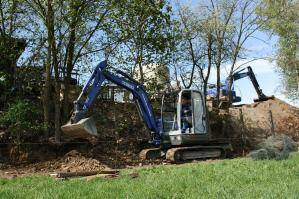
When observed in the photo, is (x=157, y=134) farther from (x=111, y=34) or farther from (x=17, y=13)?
(x=17, y=13)

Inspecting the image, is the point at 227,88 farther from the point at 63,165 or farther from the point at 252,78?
the point at 63,165

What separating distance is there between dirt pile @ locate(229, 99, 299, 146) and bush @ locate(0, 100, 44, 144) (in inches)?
510

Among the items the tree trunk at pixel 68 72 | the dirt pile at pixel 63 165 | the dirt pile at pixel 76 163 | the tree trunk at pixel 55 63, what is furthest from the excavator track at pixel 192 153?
the tree trunk at pixel 68 72

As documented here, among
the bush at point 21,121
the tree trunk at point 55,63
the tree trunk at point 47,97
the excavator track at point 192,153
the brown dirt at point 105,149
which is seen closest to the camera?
the brown dirt at point 105,149

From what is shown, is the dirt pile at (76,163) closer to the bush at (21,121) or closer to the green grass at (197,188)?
the bush at (21,121)

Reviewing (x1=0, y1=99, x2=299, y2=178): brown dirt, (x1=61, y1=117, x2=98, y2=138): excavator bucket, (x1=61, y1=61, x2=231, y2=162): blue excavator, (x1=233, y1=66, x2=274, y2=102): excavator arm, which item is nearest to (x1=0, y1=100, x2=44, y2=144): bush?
(x1=0, y1=99, x2=299, y2=178): brown dirt

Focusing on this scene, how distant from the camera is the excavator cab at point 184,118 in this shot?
66.9 feet

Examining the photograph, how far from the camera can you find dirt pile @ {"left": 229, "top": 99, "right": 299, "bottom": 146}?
29828 millimetres

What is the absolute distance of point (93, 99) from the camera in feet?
59.5

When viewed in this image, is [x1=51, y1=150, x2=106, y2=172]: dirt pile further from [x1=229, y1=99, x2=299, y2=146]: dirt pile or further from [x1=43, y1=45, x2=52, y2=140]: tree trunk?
[x1=229, y1=99, x2=299, y2=146]: dirt pile

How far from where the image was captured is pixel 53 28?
62.2 ft

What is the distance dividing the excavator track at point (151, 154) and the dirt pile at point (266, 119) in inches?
320

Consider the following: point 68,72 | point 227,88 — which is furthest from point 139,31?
point 227,88

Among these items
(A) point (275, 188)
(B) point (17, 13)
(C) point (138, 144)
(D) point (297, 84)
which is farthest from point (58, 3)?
(D) point (297, 84)
